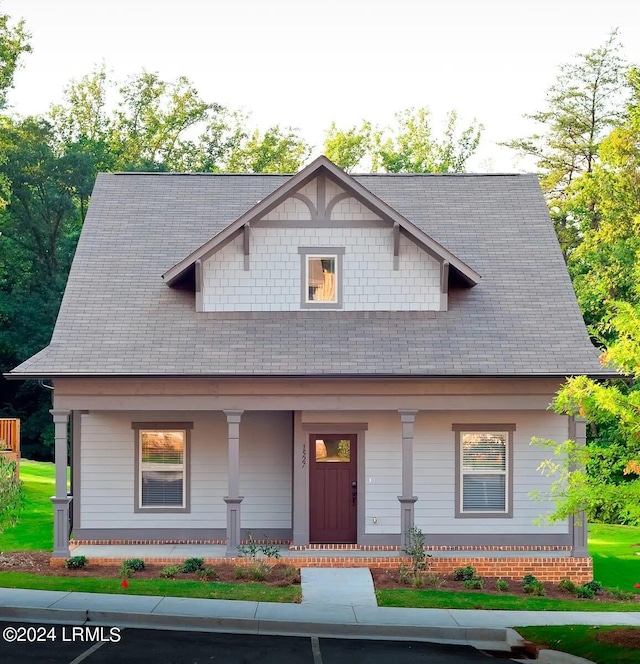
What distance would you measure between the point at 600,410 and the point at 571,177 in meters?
31.6

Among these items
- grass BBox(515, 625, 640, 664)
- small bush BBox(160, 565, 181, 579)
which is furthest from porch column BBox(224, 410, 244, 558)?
grass BBox(515, 625, 640, 664)

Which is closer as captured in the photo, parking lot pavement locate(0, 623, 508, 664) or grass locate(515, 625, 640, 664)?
parking lot pavement locate(0, 623, 508, 664)

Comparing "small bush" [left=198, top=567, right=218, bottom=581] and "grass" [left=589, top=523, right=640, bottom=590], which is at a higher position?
"small bush" [left=198, top=567, right=218, bottom=581]

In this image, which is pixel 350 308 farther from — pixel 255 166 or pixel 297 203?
pixel 255 166

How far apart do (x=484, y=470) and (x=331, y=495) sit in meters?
3.41

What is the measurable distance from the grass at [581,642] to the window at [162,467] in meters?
9.32

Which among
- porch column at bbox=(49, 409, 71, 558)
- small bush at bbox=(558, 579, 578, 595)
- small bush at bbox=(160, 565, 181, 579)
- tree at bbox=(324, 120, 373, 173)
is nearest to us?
small bush at bbox=(160, 565, 181, 579)

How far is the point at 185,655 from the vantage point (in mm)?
13914

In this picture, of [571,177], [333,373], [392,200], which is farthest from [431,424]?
[571,177]

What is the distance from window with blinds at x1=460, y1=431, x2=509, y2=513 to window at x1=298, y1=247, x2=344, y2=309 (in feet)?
14.1

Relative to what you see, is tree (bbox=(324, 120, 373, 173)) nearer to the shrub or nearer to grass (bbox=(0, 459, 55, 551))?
grass (bbox=(0, 459, 55, 551))

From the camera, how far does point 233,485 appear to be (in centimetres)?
2106

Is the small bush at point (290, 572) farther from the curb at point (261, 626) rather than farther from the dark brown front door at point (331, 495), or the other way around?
the curb at point (261, 626)

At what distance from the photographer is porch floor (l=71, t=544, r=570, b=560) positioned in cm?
2100
